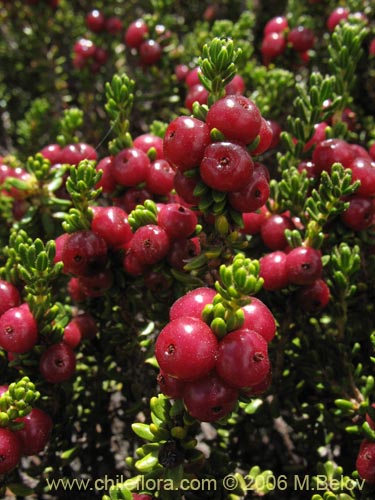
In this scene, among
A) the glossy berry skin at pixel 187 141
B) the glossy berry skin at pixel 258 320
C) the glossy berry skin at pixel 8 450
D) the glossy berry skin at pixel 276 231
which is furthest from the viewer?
the glossy berry skin at pixel 276 231

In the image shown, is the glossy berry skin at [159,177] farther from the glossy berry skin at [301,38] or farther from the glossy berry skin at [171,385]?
the glossy berry skin at [301,38]

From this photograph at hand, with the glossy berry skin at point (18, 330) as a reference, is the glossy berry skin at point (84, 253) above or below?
above

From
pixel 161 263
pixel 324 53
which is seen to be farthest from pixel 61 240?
pixel 324 53

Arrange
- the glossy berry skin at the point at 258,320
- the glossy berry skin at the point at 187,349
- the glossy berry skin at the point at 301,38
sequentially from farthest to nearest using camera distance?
the glossy berry skin at the point at 301,38
the glossy berry skin at the point at 258,320
the glossy berry skin at the point at 187,349

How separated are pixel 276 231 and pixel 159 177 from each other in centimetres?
74

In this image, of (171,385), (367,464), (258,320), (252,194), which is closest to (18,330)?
(171,385)

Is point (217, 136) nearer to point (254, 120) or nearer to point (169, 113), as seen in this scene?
point (254, 120)

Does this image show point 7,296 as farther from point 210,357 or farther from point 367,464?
point 367,464

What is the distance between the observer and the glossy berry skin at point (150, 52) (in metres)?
4.11

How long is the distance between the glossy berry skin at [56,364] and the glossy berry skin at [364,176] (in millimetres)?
1792

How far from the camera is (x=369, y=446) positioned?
7.28 feet

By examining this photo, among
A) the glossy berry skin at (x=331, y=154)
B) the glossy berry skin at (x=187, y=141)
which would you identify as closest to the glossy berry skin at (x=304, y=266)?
the glossy berry skin at (x=331, y=154)

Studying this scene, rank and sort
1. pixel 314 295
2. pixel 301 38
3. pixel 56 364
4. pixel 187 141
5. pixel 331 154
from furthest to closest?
1. pixel 301 38
2. pixel 331 154
3. pixel 314 295
4. pixel 56 364
5. pixel 187 141

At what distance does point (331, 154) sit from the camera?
2.64m
